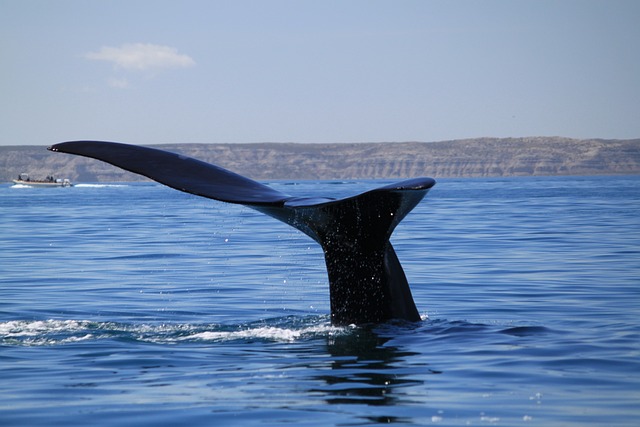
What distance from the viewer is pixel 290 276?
1406 centimetres

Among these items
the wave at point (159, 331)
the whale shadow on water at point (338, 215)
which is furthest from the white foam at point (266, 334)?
the whale shadow on water at point (338, 215)

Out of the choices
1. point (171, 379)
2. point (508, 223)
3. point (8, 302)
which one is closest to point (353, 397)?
point (171, 379)

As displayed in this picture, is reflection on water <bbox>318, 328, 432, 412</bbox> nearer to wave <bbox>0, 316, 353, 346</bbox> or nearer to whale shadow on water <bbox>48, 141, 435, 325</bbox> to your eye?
whale shadow on water <bbox>48, 141, 435, 325</bbox>

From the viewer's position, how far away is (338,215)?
6543mm

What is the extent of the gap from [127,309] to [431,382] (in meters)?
5.27

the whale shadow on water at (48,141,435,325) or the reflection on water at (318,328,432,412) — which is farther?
the whale shadow on water at (48,141,435,325)

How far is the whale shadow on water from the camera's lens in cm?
626

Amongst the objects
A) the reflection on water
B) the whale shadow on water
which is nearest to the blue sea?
the reflection on water

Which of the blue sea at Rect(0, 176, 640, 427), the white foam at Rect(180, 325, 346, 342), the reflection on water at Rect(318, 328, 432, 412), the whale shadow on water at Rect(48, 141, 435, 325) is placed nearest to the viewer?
the blue sea at Rect(0, 176, 640, 427)

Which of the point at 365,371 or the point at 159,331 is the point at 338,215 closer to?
the point at 365,371

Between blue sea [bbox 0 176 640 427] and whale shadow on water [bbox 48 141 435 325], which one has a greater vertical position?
whale shadow on water [bbox 48 141 435 325]

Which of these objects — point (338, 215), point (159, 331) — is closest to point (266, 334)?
point (159, 331)

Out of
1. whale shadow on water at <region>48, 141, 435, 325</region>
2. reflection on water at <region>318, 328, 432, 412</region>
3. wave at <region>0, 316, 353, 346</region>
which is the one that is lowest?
wave at <region>0, 316, 353, 346</region>

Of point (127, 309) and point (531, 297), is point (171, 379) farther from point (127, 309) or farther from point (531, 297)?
point (531, 297)
